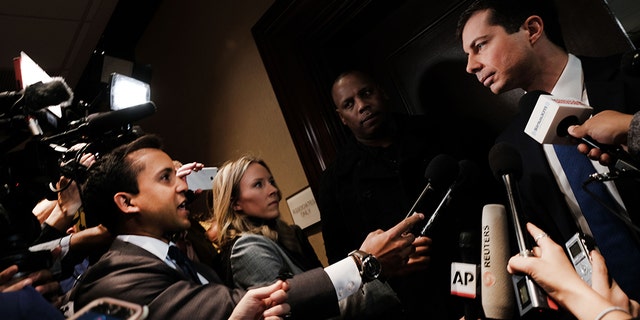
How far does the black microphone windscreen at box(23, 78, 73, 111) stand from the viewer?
4.18 ft

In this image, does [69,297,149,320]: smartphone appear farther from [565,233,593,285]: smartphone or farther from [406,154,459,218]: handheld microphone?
[406,154,459,218]: handheld microphone

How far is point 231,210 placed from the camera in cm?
195

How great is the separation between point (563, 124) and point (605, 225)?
0.39 m

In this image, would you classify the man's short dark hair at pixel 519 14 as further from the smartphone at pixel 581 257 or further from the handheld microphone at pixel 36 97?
the handheld microphone at pixel 36 97

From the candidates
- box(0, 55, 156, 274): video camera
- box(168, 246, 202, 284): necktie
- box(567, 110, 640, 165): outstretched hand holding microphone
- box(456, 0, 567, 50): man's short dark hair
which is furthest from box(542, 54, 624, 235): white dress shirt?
box(0, 55, 156, 274): video camera

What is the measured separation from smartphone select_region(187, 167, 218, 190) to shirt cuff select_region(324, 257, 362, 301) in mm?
693

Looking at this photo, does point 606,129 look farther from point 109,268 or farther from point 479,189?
point 109,268

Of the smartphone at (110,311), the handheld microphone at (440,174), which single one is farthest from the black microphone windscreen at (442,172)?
the smartphone at (110,311)

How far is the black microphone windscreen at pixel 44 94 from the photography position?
4.18ft

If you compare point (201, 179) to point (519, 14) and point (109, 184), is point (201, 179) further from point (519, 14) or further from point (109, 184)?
point (519, 14)

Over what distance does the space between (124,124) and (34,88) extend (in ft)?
0.87

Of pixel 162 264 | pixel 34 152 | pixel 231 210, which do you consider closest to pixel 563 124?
pixel 162 264

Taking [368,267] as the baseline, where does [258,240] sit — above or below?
above

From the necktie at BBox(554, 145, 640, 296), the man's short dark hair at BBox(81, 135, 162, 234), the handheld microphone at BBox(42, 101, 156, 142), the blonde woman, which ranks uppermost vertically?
the handheld microphone at BBox(42, 101, 156, 142)
